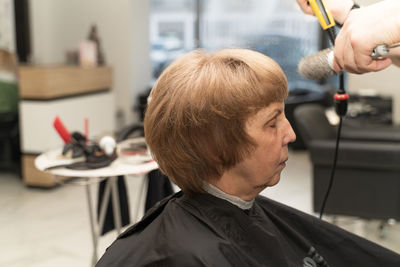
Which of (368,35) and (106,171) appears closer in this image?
(368,35)

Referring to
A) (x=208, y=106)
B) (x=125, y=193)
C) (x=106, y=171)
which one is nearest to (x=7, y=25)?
(x=125, y=193)

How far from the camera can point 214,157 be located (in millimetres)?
1124

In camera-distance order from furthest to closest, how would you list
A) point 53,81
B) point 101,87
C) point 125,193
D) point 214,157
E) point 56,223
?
point 101,87, point 53,81, point 56,223, point 125,193, point 214,157

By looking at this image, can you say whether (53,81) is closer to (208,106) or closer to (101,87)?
(101,87)

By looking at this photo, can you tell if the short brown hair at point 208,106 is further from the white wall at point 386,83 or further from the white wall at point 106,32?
the white wall at point 106,32

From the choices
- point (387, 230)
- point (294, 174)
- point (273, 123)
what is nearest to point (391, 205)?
point (387, 230)

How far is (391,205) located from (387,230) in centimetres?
44

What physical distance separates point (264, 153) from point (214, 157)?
12cm

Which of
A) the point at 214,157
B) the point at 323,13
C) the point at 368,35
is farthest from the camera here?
the point at 323,13

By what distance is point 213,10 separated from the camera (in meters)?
6.26

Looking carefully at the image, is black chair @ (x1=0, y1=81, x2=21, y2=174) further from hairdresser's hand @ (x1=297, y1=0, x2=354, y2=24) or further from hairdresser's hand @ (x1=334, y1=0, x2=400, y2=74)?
hairdresser's hand @ (x1=334, y1=0, x2=400, y2=74)

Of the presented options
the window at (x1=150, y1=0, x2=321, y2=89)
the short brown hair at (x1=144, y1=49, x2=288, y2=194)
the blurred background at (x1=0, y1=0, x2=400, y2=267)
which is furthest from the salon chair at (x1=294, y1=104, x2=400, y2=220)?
the window at (x1=150, y1=0, x2=321, y2=89)

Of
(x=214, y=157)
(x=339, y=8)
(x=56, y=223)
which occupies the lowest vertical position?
(x=56, y=223)

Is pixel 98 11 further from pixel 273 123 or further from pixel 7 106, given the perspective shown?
pixel 273 123
